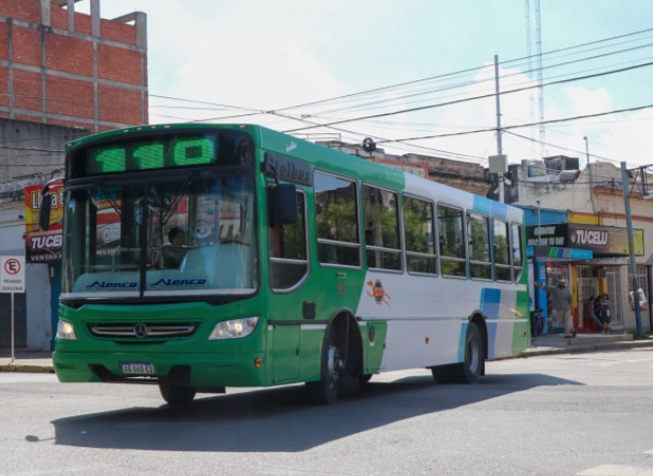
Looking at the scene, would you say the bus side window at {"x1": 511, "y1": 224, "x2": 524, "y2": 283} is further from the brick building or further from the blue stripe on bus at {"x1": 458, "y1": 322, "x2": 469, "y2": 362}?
the brick building

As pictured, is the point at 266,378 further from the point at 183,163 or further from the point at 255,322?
the point at 183,163

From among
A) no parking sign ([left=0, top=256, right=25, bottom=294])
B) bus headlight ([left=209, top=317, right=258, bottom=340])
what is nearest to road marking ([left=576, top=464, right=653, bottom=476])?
bus headlight ([left=209, top=317, right=258, bottom=340])

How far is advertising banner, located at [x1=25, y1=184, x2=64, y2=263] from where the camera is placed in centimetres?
2814

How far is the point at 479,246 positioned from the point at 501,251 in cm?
118

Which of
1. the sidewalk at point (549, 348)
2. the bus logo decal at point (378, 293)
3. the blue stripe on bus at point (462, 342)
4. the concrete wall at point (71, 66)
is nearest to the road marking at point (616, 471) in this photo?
the bus logo decal at point (378, 293)

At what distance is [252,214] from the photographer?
34.6ft

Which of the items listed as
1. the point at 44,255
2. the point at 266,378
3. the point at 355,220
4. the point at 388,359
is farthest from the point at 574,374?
the point at 44,255

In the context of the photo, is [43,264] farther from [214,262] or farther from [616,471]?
[616,471]

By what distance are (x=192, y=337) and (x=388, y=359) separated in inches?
153

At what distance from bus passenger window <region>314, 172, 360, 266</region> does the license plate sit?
2.48 metres

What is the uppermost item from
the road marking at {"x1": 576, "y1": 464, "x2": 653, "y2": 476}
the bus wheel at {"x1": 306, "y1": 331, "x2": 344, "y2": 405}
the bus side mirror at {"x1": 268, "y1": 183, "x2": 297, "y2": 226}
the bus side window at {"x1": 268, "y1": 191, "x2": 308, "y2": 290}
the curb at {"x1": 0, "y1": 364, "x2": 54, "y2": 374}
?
the bus side mirror at {"x1": 268, "y1": 183, "x2": 297, "y2": 226}

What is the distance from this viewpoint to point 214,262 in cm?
1041

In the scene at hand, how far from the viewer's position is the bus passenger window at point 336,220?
11969 millimetres

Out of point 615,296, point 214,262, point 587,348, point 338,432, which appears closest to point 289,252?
point 214,262
